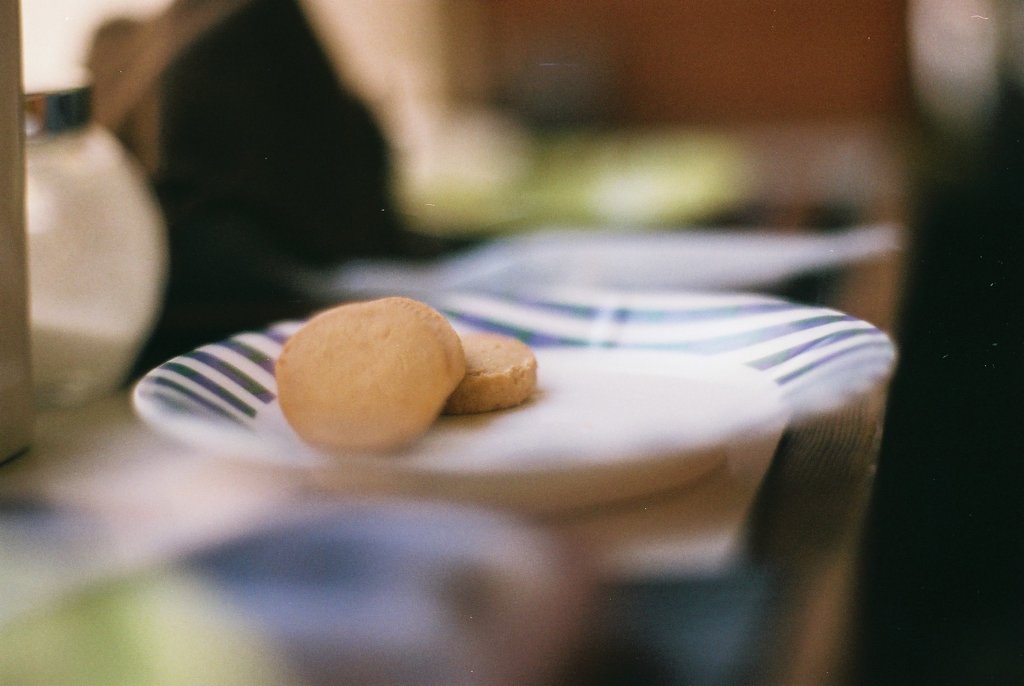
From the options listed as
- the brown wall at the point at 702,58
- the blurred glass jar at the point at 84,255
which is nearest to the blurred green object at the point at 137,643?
the blurred glass jar at the point at 84,255

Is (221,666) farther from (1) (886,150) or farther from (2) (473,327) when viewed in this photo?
(1) (886,150)

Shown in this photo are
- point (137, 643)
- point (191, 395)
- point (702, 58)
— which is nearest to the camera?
point (137, 643)

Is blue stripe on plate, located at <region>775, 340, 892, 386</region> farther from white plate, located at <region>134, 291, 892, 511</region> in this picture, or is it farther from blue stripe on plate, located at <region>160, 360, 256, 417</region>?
blue stripe on plate, located at <region>160, 360, 256, 417</region>

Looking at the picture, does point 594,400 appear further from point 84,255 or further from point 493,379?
point 84,255

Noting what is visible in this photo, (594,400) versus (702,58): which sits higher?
(702,58)

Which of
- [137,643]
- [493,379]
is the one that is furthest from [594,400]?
[137,643]

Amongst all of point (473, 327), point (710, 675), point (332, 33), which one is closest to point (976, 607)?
point (710, 675)
